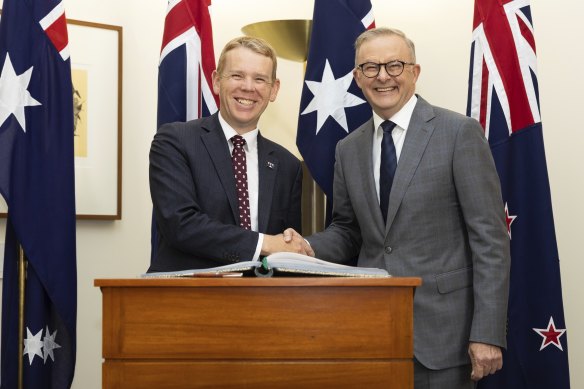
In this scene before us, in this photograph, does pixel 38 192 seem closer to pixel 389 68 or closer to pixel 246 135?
pixel 246 135

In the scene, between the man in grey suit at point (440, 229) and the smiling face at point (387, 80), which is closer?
the man in grey suit at point (440, 229)

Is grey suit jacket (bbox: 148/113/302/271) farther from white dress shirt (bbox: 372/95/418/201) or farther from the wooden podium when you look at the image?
the wooden podium

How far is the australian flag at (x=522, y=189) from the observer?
2.93 metres

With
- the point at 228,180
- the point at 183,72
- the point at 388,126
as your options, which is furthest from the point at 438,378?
the point at 183,72

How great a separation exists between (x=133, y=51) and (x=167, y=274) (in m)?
2.39

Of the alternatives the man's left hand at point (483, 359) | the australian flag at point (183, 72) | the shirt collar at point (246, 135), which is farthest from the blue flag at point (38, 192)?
the man's left hand at point (483, 359)

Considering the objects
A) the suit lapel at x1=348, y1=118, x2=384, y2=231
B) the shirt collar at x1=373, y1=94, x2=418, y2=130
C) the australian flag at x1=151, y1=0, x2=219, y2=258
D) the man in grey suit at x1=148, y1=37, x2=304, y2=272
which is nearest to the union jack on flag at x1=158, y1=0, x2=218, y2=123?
the australian flag at x1=151, y1=0, x2=219, y2=258

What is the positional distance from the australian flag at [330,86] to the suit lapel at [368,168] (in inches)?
28.4

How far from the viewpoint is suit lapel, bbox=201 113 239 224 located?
2520 mm

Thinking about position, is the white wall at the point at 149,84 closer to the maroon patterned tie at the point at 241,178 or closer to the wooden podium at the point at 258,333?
the maroon patterned tie at the point at 241,178

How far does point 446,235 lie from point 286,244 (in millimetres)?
517

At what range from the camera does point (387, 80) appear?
2496 millimetres

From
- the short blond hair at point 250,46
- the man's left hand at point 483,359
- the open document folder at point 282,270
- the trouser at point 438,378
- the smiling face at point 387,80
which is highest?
the short blond hair at point 250,46

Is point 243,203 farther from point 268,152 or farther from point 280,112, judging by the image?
point 280,112
